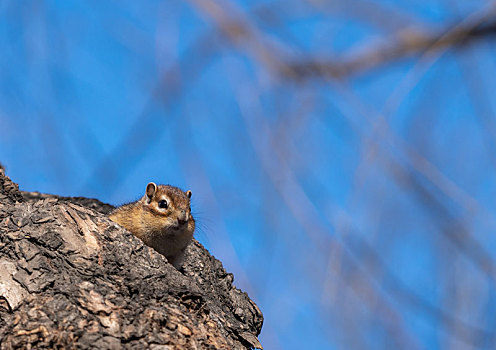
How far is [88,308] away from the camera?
3.37 metres

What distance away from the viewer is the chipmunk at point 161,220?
19.8 ft

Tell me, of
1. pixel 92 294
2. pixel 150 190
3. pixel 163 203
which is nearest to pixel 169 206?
pixel 163 203

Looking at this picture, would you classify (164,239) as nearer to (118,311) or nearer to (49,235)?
(49,235)

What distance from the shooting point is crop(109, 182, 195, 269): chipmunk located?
603cm

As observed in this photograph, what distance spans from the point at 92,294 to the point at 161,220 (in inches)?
114

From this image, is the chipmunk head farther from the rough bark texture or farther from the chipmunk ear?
the rough bark texture

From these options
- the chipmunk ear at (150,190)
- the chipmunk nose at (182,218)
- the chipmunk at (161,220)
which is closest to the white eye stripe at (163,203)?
the chipmunk at (161,220)

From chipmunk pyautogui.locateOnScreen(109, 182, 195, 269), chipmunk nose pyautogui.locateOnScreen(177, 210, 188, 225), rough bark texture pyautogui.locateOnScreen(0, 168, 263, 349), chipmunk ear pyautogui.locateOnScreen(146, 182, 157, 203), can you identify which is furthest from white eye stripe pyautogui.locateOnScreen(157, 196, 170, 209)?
rough bark texture pyautogui.locateOnScreen(0, 168, 263, 349)

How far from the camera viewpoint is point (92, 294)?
11.4ft

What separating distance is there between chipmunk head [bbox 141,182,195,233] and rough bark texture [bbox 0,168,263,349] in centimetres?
183

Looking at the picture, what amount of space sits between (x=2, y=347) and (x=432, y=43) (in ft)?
12.6

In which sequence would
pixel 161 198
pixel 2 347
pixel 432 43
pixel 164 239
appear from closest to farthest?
1. pixel 2 347
2. pixel 432 43
3. pixel 164 239
4. pixel 161 198

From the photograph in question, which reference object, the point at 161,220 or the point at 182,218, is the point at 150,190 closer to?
the point at 161,220

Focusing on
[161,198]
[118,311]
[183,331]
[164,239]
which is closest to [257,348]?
[183,331]
